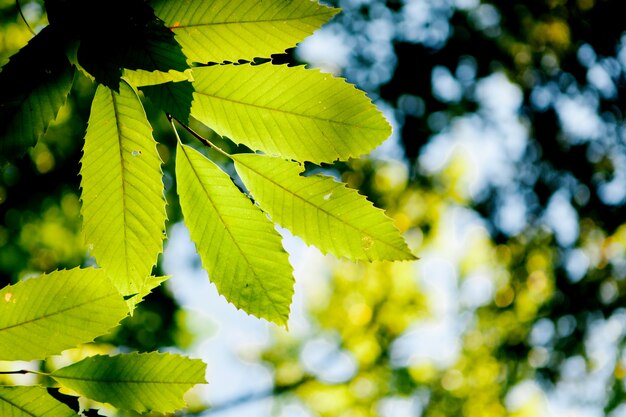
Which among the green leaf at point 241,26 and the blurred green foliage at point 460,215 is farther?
the blurred green foliage at point 460,215

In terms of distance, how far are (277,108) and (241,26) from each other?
115 mm

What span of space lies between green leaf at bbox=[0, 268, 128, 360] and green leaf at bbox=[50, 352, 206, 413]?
0.21 ft

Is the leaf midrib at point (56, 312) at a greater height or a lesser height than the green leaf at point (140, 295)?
greater

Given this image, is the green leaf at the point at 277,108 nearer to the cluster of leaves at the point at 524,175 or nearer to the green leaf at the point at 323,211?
the green leaf at the point at 323,211

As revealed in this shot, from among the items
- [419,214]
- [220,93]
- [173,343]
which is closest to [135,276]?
[220,93]

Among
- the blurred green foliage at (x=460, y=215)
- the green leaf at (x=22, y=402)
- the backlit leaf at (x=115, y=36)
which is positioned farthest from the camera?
the blurred green foliage at (x=460, y=215)

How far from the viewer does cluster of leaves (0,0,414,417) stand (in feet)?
2.10

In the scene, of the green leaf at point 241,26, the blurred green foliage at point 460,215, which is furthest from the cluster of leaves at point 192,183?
the blurred green foliage at point 460,215

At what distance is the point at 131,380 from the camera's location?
0.77 meters

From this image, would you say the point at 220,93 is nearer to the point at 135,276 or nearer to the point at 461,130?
the point at 135,276

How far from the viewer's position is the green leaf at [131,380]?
0.75m

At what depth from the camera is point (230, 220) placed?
2.31ft

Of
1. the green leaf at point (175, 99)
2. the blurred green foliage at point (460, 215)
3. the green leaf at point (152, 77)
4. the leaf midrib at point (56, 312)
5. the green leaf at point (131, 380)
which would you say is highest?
the green leaf at point (152, 77)

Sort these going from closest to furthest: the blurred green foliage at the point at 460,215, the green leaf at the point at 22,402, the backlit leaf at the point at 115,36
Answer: the backlit leaf at the point at 115,36 < the green leaf at the point at 22,402 < the blurred green foliage at the point at 460,215
